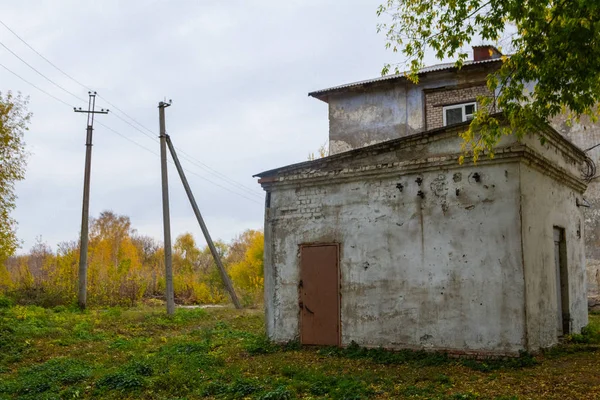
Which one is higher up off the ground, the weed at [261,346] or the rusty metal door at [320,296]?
the rusty metal door at [320,296]

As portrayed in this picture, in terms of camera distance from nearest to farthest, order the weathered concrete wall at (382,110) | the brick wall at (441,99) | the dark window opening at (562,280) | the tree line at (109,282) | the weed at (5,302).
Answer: the dark window opening at (562,280), the brick wall at (441,99), the weathered concrete wall at (382,110), the weed at (5,302), the tree line at (109,282)

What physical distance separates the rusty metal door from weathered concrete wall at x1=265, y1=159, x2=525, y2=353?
0.56ft

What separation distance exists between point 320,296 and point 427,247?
254 centimetres

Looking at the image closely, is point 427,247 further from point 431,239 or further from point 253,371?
point 253,371

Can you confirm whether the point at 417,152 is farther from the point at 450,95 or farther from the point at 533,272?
the point at 450,95

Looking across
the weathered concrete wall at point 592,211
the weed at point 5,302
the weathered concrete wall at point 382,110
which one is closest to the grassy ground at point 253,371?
the weathered concrete wall at point 592,211

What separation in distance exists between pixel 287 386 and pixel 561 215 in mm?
7256

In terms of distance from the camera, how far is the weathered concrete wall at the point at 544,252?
9805 mm

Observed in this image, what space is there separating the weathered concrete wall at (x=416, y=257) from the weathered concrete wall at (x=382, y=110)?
25.2ft

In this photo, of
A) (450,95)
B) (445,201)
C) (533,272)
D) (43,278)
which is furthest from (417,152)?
(43,278)

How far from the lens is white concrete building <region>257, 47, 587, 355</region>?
9.80 meters

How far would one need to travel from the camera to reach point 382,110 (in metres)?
19.0

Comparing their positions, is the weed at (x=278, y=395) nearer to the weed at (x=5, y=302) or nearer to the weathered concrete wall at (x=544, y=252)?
the weathered concrete wall at (x=544, y=252)

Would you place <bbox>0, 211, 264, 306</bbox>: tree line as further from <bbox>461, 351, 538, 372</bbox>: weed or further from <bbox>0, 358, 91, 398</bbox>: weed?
<bbox>461, 351, 538, 372</bbox>: weed
